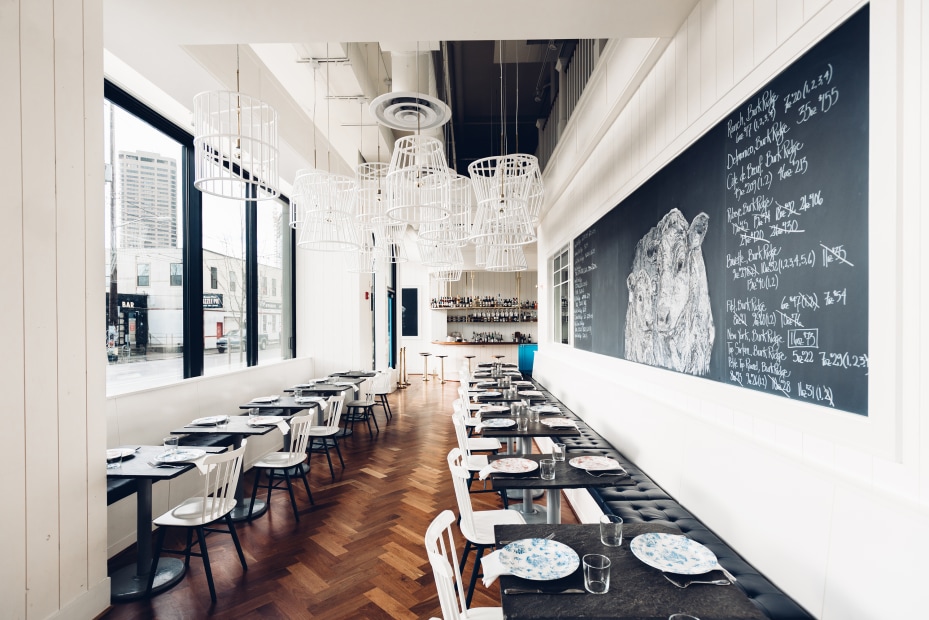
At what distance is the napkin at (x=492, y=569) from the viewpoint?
5.22 feet

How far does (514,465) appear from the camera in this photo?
277 centimetres

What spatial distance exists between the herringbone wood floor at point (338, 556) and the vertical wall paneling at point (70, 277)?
1.80 feet

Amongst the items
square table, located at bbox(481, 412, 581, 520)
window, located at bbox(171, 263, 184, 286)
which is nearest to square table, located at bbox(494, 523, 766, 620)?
square table, located at bbox(481, 412, 581, 520)

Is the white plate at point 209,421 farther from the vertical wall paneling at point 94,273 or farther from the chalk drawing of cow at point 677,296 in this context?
the chalk drawing of cow at point 677,296

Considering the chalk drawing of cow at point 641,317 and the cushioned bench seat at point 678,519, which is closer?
the cushioned bench seat at point 678,519

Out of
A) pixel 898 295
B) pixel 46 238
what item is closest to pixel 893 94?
pixel 898 295

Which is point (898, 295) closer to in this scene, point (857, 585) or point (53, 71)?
point (857, 585)

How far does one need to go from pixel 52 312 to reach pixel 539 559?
8.60 feet

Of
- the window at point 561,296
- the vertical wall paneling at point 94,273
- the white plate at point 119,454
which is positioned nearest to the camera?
the vertical wall paneling at point 94,273

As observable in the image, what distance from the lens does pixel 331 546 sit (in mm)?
3402

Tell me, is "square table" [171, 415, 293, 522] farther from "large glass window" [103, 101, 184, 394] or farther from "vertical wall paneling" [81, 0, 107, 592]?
"vertical wall paneling" [81, 0, 107, 592]

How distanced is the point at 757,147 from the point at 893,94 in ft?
2.41

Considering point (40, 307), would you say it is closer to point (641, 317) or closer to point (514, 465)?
point (514, 465)

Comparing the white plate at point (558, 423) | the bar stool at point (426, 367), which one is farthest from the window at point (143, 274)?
the bar stool at point (426, 367)
